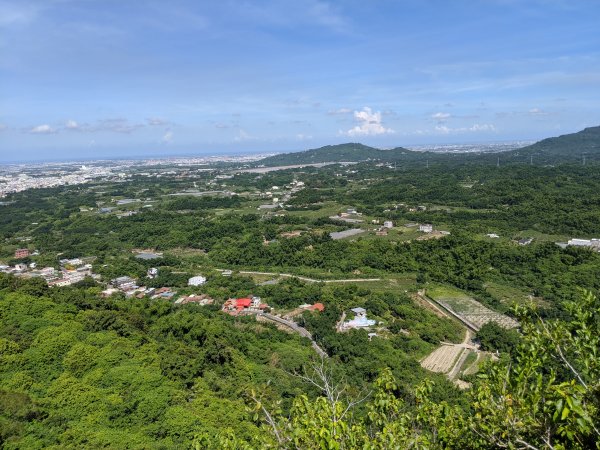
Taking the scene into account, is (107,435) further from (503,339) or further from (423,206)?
(423,206)

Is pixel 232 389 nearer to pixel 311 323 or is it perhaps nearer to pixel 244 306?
pixel 311 323

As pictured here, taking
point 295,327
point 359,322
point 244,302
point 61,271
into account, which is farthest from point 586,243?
point 61,271

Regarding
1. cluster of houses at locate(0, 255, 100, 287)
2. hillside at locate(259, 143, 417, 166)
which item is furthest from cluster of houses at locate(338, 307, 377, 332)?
hillside at locate(259, 143, 417, 166)

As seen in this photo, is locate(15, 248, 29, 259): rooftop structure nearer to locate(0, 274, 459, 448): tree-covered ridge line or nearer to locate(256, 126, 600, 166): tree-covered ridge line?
locate(0, 274, 459, 448): tree-covered ridge line

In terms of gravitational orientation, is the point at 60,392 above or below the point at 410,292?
above

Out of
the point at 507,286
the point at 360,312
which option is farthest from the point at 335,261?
the point at 507,286
